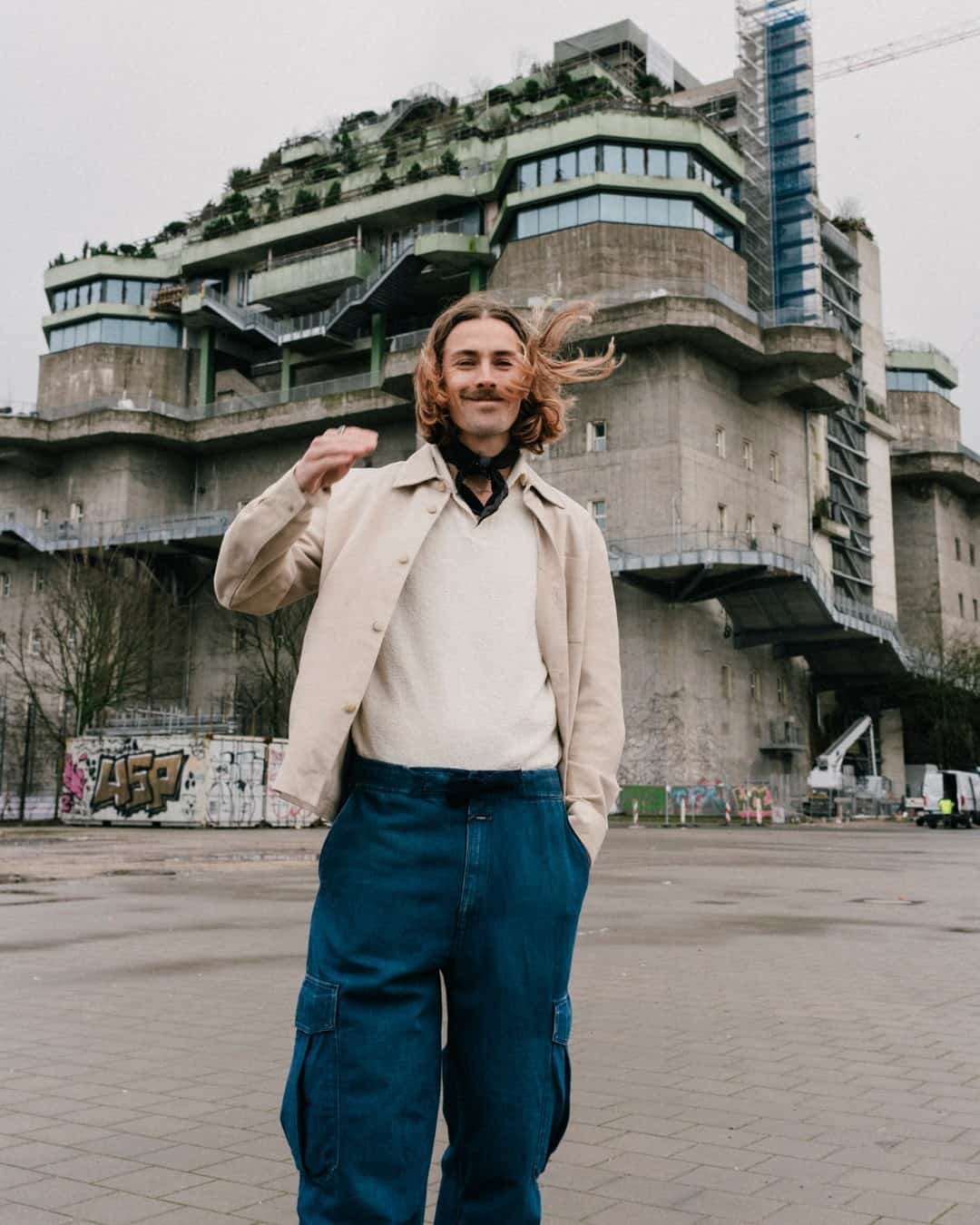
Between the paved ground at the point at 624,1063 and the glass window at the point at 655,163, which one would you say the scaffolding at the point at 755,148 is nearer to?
the glass window at the point at 655,163

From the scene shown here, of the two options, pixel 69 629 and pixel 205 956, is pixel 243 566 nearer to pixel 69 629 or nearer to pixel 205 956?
pixel 205 956

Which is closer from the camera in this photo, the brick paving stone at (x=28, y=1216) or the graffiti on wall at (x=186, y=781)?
the brick paving stone at (x=28, y=1216)

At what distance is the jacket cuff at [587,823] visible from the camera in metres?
2.57

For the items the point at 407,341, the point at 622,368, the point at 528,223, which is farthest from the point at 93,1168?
the point at 407,341

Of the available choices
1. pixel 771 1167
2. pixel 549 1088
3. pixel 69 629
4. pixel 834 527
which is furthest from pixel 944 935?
pixel 834 527

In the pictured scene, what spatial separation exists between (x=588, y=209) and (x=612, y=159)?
2.15m

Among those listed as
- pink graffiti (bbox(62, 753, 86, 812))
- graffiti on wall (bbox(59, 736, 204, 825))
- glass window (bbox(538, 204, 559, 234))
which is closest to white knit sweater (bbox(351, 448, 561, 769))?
graffiti on wall (bbox(59, 736, 204, 825))

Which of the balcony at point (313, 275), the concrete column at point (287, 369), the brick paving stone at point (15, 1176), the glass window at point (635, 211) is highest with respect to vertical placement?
the balcony at point (313, 275)

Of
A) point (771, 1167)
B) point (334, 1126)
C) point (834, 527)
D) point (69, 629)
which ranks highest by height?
point (834, 527)

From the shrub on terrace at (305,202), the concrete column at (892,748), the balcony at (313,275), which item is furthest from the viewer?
the concrete column at (892,748)

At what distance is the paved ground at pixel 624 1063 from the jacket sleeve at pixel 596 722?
2.66 feet

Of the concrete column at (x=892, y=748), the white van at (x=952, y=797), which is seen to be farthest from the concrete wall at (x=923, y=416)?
the white van at (x=952, y=797)

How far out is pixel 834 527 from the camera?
56.8m

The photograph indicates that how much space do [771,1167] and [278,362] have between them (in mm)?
61748
